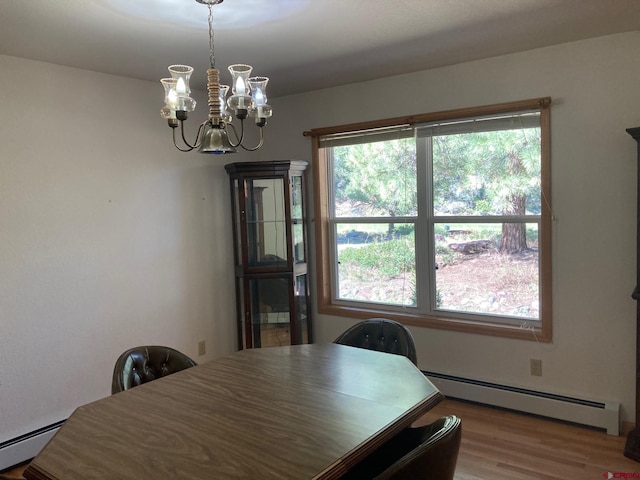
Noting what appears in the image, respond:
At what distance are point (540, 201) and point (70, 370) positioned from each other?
10.3ft

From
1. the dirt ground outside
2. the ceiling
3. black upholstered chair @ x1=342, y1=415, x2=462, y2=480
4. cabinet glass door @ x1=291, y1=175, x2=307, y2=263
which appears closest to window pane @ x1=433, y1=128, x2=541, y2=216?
the dirt ground outside

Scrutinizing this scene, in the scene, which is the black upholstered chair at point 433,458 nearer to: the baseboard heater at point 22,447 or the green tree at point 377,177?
the green tree at point 377,177

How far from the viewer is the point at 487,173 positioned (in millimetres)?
3299

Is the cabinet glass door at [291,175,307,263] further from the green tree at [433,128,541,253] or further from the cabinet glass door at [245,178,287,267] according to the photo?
the green tree at [433,128,541,253]

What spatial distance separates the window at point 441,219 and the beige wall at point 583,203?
0.09 meters

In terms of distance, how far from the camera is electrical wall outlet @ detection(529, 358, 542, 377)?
3146 mm

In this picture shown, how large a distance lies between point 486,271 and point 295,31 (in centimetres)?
200

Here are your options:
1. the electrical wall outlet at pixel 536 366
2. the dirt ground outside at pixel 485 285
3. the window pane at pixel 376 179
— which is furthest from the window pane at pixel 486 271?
the window pane at pixel 376 179

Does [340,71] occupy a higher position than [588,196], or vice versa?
[340,71]

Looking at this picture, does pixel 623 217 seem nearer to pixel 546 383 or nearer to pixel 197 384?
pixel 546 383

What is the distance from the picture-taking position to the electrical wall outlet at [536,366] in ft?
10.3

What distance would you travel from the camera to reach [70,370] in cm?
310

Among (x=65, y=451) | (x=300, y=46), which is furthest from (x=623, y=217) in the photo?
(x=65, y=451)

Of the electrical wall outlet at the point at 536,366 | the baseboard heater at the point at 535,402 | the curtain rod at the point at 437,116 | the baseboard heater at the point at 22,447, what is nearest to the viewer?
the baseboard heater at the point at 22,447
